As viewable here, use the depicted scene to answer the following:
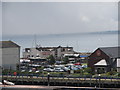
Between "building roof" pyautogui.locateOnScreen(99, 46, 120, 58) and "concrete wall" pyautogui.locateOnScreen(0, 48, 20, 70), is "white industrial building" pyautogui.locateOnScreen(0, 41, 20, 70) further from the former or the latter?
"building roof" pyautogui.locateOnScreen(99, 46, 120, 58)

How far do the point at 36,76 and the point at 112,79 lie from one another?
5.59 meters

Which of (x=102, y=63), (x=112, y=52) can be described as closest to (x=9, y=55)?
(x=102, y=63)

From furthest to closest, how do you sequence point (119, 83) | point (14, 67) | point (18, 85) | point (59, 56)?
1. point (59, 56)
2. point (14, 67)
3. point (18, 85)
4. point (119, 83)

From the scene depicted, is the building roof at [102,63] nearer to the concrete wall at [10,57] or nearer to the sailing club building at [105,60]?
the sailing club building at [105,60]

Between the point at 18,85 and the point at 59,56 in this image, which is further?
the point at 59,56

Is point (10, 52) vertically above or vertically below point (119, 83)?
above

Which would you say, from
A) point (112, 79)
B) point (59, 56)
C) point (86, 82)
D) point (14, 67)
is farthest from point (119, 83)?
point (59, 56)

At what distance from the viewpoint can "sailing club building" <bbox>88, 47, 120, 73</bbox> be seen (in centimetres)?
2423

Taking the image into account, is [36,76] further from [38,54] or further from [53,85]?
[38,54]

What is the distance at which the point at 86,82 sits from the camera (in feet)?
62.5

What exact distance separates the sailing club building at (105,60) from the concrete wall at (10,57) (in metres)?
7.59

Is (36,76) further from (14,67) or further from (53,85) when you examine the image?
(14,67)

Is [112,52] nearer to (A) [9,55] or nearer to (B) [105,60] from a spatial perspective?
(B) [105,60]

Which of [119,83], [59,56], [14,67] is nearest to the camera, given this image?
[119,83]
